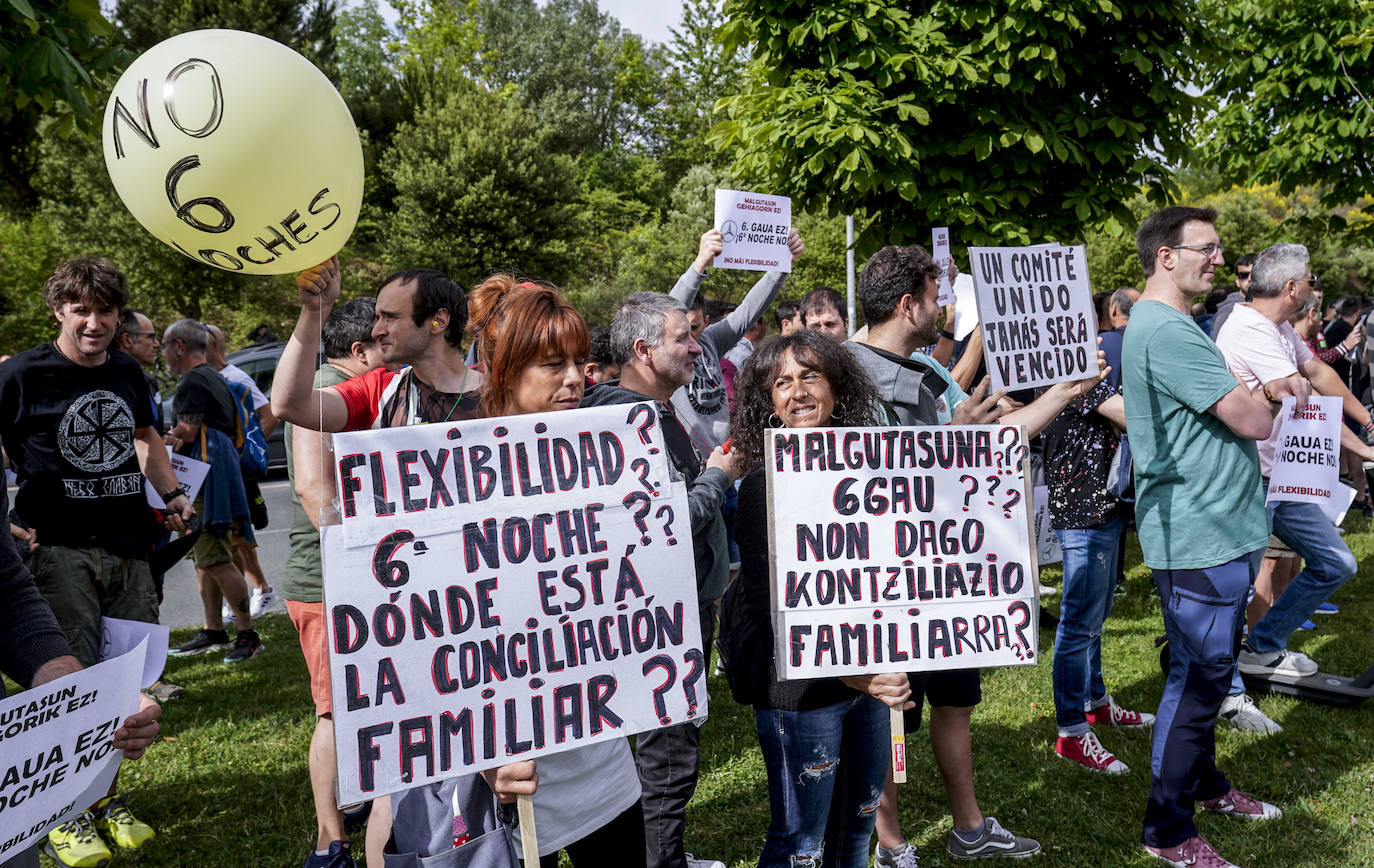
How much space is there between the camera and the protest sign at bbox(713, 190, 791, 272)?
5320 millimetres

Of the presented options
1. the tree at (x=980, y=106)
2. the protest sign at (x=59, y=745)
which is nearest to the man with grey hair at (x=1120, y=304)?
the tree at (x=980, y=106)

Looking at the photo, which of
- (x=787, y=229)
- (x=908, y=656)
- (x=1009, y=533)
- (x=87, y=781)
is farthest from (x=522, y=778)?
(x=787, y=229)

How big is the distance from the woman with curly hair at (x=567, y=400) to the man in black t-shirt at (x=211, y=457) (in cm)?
477

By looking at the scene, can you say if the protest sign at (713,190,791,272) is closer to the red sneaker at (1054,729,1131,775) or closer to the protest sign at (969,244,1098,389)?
the protest sign at (969,244,1098,389)

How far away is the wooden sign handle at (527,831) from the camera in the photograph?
204 cm

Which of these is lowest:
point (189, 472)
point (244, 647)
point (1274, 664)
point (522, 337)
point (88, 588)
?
point (1274, 664)

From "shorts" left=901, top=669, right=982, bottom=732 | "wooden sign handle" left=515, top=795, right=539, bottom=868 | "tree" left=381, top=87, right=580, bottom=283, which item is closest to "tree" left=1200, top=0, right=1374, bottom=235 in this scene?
"shorts" left=901, top=669, right=982, bottom=732

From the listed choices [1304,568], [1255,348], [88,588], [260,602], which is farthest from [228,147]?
[260,602]

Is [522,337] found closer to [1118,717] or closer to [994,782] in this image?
[994,782]

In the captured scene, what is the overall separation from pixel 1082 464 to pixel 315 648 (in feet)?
11.0

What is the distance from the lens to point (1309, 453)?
4938 millimetres

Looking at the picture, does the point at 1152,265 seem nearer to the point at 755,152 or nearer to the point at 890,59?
the point at 890,59

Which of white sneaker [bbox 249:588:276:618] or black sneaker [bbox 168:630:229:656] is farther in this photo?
white sneaker [bbox 249:588:276:618]

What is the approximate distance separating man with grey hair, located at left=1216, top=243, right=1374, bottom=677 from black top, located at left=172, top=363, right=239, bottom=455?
597cm
